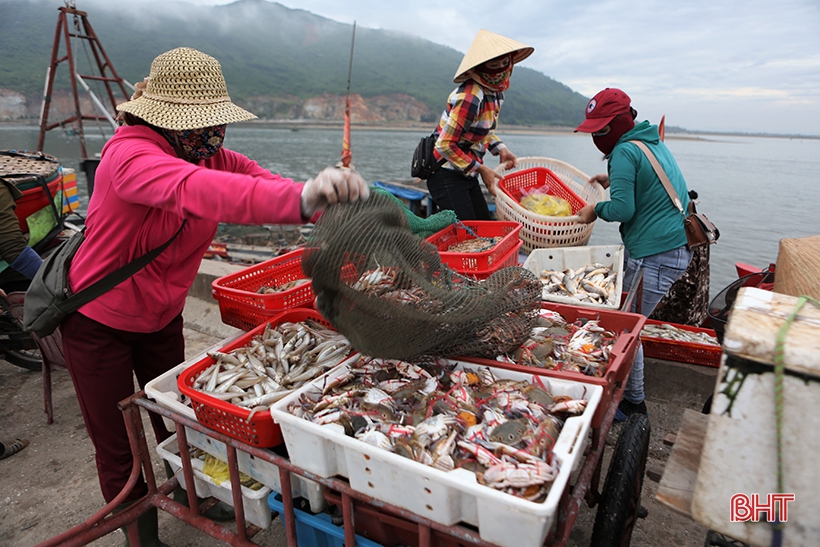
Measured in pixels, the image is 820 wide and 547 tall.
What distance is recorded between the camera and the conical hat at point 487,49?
170 inches

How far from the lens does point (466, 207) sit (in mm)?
5219

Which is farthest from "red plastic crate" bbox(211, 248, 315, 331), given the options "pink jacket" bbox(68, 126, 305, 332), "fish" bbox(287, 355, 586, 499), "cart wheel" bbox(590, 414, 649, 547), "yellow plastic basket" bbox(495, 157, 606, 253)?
"yellow plastic basket" bbox(495, 157, 606, 253)

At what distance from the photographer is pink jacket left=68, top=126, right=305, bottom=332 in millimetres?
1742

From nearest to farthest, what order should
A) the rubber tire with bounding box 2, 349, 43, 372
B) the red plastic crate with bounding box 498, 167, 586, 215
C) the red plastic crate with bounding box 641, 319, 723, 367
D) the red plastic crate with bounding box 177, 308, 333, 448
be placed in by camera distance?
the red plastic crate with bounding box 177, 308, 333, 448, the red plastic crate with bounding box 641, 319, 723, 367, the rubber tire with bounding box 2, 349, 43, 372, the red plastic crate with bounding box 498, 167, 586, 215

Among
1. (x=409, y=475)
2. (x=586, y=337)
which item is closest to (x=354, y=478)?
(x=409, y=475)

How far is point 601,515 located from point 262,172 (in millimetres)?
2571

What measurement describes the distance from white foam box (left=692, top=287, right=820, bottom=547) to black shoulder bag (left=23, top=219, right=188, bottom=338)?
239 centimetres

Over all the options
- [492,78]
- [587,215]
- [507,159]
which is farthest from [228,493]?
[507,159]

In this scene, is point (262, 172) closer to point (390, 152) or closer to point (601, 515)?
point (601, 515)

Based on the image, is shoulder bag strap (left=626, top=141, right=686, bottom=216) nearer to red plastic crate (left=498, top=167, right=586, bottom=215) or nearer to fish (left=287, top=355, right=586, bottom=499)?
red plastic crate (left=498, top=167, right=586, bottom=215)

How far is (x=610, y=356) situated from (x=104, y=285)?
8.14 feet

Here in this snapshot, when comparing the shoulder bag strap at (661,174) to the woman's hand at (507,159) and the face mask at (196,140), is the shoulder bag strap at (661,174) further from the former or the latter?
the face mask at (196,140)

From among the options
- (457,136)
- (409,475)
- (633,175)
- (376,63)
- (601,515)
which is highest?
(376,63)

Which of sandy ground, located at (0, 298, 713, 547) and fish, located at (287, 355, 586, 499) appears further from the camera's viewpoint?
sandy ground, located at (0, 298, 713, 547)
